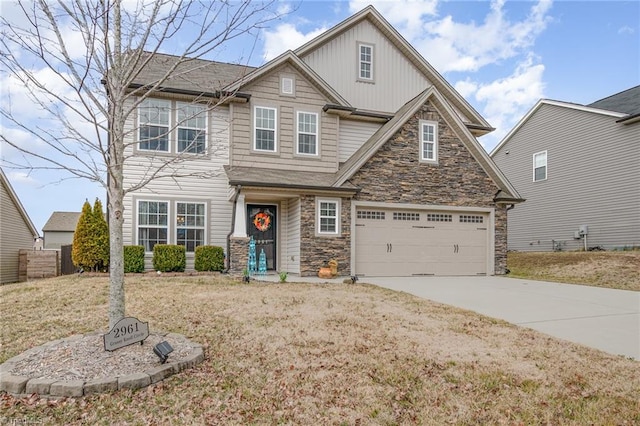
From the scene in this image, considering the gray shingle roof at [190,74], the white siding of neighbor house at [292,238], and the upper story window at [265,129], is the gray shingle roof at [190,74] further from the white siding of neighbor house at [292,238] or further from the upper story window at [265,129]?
the white siding of neighbor house at [292,238]

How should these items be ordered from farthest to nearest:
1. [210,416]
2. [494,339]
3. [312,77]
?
[312,77] → [494,339] → [210,416]

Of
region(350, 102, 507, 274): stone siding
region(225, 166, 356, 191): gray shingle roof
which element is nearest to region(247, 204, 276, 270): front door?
region(225, 166, 356, 191): gray shingle roof

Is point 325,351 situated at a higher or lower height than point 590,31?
lower

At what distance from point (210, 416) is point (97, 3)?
176 inches

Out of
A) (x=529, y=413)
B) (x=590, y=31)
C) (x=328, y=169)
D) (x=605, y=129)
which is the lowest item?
(x=529, y=413)

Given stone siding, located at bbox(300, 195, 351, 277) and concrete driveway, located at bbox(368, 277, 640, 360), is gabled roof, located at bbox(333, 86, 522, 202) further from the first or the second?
concrete driveway, located at bbox(368, 277, 640, 360)

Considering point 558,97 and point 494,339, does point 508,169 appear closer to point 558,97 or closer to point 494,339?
point 558,97

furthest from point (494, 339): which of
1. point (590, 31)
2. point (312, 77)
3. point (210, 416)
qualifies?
point (590, 31)

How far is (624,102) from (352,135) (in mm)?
13172

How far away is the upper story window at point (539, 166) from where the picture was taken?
68.6 feet

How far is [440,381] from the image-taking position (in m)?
4.32

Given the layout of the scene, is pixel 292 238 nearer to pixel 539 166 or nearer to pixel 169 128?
pixel 169 128

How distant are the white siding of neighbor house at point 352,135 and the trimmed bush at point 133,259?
7473 millimetres

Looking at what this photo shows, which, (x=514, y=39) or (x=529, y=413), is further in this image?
(x=514, y=39)
